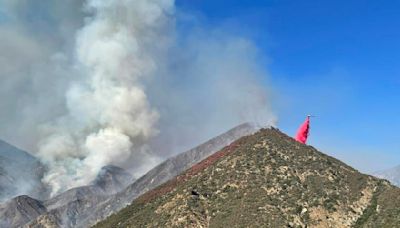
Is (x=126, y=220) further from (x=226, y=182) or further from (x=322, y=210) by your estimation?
(x=322, y=210)

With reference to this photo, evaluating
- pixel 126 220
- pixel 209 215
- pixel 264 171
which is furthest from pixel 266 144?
pixel 126 220

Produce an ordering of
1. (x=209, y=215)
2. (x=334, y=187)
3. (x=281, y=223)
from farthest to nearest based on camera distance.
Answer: (x=334, y=187), (x=209, y=215), (x=281, y=223)

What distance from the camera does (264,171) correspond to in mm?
97562

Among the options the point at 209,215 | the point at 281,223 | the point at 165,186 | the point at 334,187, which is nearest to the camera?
the point at 281,223

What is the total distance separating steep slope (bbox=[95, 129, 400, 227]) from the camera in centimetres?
8538

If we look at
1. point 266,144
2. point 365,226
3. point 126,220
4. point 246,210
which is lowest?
point 365,226

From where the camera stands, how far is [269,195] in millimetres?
90188

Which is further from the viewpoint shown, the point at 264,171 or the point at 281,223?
the point at 264,171

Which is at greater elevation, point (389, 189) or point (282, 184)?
point (282, 184)

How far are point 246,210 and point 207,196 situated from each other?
9.55m

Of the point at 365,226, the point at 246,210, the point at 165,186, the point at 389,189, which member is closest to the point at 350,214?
the point at 365,226

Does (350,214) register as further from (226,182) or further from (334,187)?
(226,182)

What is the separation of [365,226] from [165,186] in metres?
41.3

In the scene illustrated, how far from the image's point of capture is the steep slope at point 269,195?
85375 mm
